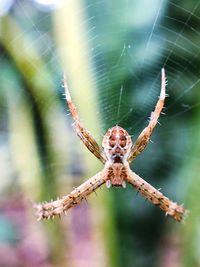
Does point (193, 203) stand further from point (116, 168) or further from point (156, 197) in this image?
point (116, 168)

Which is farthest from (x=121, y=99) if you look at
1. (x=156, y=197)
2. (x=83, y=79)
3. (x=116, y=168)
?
(x=156, y=197)

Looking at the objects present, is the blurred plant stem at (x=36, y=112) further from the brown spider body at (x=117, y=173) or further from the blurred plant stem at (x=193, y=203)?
the blurred plant stem at (x=193, y=203)

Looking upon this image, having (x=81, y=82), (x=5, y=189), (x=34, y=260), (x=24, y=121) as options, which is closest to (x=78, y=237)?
(x=34, y=260)

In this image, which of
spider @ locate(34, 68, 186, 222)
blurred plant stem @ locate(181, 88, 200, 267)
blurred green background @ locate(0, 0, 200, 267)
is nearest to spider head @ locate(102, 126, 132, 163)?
spider @ locate(34, 68, 186, 222)

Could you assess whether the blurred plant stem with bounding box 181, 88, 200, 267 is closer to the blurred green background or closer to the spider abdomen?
the blurred green background

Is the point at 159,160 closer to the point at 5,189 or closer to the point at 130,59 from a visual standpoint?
the point at 130,59

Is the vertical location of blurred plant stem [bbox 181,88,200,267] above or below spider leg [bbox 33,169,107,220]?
below
